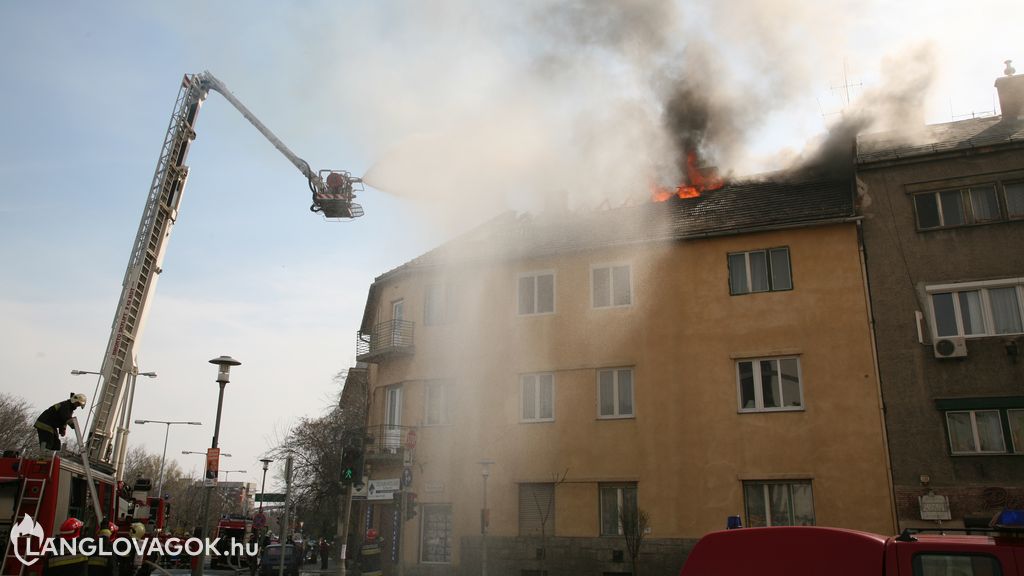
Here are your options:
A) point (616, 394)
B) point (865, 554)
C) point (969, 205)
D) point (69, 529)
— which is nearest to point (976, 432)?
point (969, 205)

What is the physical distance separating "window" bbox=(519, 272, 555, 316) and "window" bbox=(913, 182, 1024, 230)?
10.3 meters

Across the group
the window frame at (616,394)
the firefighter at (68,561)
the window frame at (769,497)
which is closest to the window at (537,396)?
the window frame at (616,394)

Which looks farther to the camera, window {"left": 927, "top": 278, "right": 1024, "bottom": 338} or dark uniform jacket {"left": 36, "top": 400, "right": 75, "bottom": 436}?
window {"left": 927, "top": 278, "right": 1024, "bottom": 338}

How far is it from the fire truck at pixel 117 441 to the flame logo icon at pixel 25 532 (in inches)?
1.6

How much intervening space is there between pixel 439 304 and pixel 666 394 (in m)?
8.55

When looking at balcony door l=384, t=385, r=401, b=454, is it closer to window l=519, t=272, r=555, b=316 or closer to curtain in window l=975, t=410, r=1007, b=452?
window l=519, t=272, r=555, b=316

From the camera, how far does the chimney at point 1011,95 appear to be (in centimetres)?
2247

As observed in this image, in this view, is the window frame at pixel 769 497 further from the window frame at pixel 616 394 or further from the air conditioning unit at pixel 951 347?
the air conditioning unit at pixel 951 347

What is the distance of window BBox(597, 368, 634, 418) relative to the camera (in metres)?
21.8

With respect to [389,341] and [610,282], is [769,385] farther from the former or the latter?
[389,341]

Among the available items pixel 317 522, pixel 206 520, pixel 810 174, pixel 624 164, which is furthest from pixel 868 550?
pixel 317 522

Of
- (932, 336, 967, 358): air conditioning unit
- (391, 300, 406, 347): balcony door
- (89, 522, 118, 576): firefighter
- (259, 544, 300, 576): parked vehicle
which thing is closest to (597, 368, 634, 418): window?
(391, 300, 406, 347): balcony door

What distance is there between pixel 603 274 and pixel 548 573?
8715 millimetres

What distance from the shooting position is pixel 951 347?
18547 mm
